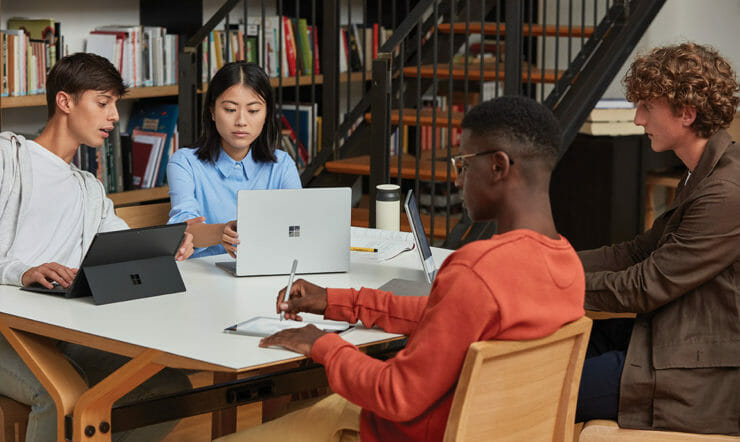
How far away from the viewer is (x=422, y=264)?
7.15ft

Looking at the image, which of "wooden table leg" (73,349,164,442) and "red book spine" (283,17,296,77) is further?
"red book spine" (283,17,296,77)

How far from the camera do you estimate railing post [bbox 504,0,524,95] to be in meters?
3.63

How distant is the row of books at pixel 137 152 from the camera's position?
3764 millimetres

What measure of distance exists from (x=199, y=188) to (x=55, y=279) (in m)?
0.74

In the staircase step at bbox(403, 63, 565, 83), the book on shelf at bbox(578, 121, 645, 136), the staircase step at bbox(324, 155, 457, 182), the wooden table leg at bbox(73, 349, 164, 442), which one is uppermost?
the staircase step at bbox(403, 63, 565, 83)

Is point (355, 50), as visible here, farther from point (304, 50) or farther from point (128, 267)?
point (128, 267)

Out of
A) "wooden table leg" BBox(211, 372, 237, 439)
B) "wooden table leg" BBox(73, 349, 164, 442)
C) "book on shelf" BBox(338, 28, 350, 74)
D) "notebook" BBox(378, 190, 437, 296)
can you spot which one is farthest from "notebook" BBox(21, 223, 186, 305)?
"book on shelf" BBox(338, 28, 350, 74)

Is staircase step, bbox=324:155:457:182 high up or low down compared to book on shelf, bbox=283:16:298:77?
down

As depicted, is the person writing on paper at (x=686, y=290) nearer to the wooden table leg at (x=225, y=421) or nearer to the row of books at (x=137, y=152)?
the wooden table leg at (x=225, y=421)

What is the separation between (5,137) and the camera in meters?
2.35

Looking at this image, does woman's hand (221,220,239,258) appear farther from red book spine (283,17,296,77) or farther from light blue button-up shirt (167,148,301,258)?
red book spine (283,17,296,77)

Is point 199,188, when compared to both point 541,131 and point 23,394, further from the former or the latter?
point 541,131

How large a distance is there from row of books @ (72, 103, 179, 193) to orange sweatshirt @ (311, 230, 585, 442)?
246cm

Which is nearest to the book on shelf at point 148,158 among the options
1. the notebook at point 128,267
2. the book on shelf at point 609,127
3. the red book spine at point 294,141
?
the red book spine at point 294,141
